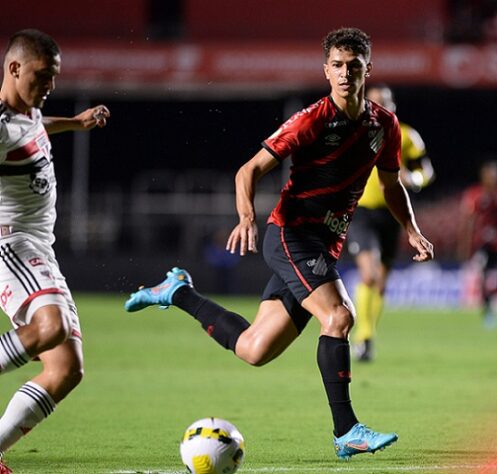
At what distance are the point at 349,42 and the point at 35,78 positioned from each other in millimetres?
1702

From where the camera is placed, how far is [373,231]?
37.9 feet

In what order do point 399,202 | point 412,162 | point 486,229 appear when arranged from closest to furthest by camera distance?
1. point 399,202
2. point 412,162
3. point 486,229

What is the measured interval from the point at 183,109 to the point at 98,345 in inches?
732

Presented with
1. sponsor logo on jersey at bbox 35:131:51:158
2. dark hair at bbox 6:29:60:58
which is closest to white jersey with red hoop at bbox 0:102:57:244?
sponsor logo on jersey at bbox 35:131:51:158

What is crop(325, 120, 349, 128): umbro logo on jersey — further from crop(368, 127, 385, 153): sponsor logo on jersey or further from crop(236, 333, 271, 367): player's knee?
crop(236, 333, 271, 367): player's knee

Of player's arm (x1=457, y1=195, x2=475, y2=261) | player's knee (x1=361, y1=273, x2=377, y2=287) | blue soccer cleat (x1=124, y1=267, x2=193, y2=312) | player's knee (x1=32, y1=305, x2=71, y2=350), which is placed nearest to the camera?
player's knee (x1=32, y1=305, x2=71, y2=350)

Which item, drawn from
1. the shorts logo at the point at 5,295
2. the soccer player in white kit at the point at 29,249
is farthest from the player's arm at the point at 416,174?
the shorts logo at the point at 5,295

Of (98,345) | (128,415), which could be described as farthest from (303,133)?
(98,345)

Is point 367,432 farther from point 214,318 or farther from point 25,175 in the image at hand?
point 25,175

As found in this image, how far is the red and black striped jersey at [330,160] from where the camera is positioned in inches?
243

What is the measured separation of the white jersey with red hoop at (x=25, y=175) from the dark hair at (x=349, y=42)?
1618mm

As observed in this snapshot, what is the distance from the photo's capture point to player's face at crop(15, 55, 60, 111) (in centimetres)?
531

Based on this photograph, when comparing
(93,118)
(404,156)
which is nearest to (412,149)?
(404,156)

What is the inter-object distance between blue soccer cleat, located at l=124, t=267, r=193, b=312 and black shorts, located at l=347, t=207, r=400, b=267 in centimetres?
440
